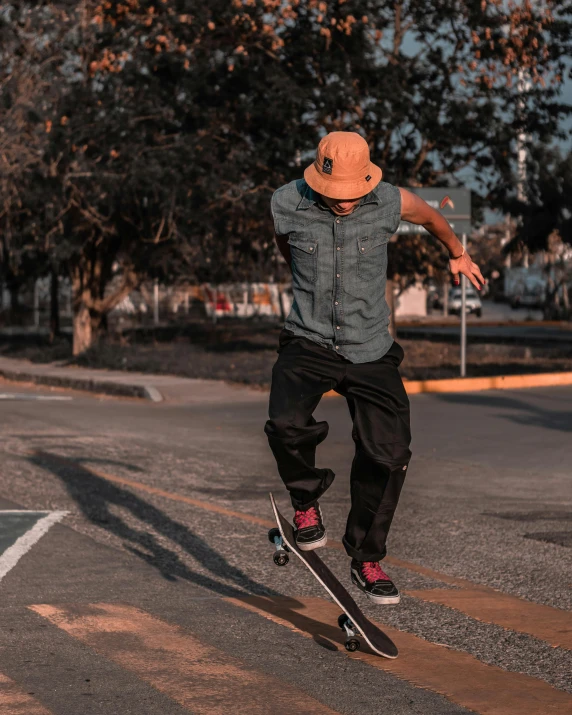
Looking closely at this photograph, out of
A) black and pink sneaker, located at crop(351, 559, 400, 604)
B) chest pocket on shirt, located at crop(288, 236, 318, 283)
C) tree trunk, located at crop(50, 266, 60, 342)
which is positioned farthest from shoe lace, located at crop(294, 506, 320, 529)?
tree trunk, located at crop(50, 266, 60, 342)

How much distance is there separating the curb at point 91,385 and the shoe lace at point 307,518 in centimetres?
1425

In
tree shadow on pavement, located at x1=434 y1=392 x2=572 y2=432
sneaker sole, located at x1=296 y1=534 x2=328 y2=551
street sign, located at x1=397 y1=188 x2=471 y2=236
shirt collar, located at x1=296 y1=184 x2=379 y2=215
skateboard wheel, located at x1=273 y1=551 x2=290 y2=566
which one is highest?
street sign, located at x1=397 y1=188 x2=471 y2=236

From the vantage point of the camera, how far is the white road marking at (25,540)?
21.7ft

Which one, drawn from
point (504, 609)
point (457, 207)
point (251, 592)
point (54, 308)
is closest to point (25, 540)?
point (251, 592)

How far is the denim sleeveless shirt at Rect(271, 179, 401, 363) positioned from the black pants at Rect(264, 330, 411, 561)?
0.24ft

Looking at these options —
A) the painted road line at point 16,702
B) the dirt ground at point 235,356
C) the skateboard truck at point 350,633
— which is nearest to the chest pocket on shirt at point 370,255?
the skateboard truck at point 350,633

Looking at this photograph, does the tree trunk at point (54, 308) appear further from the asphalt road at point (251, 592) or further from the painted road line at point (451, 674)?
the painted road line at point (451, 674)

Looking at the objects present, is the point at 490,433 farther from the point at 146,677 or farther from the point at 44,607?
the point at 146,677

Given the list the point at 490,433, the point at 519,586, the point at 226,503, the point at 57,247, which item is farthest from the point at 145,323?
the point at 519,586

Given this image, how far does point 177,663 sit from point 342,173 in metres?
1.87

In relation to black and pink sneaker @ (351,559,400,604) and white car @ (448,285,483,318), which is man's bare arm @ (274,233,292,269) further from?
white car @ (448,285,483,318)

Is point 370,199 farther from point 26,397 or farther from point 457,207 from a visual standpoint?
point 457,207

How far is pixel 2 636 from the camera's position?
5.09m

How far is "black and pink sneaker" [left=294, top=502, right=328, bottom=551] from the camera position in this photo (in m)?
4.94
